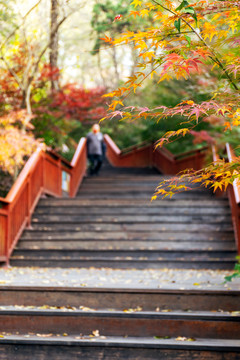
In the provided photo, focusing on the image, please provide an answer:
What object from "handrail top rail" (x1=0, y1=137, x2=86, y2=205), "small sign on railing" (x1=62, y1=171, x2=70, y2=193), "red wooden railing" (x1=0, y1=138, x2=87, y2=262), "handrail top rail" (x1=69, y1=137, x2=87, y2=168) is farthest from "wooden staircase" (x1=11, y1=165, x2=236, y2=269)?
"handrail top rail" (x1=69, y1=137, x2=87, y2=168)

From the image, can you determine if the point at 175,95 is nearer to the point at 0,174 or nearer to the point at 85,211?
the point at 0,174

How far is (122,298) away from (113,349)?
1007 millimetres

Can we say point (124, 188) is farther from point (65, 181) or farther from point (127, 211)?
point (127, 211)

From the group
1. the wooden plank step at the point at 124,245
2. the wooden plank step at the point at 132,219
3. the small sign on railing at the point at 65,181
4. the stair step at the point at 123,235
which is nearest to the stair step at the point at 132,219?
the wooden plank step at the point at 132,219

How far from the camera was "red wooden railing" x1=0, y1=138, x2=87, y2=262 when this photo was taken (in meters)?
7.77

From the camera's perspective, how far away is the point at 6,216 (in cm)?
773

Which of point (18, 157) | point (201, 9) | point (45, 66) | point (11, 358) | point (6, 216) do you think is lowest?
point (11, 358)

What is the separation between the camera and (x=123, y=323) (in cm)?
429

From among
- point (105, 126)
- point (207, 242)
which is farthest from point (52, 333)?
point (105, 126)

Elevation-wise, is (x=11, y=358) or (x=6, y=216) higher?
(x=6, y=216)

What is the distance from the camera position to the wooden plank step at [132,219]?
8781 mm

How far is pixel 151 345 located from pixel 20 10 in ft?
24.2

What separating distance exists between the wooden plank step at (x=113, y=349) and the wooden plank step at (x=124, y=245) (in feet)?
13.0

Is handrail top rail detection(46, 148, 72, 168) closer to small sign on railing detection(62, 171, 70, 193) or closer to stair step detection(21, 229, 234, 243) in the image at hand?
small sign on railing detection(62, 171, 70, 193)
